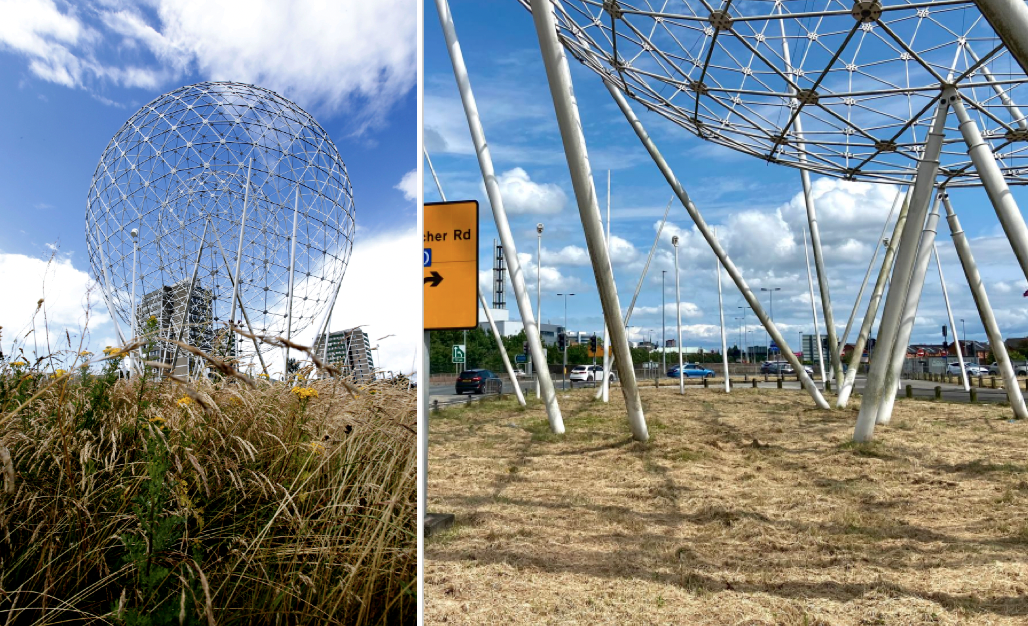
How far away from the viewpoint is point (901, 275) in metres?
11.1

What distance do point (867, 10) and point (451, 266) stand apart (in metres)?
10.3

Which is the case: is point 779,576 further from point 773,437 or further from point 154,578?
point 773,437

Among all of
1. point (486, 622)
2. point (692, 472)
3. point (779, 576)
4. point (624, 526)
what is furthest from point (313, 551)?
point (692, 472)

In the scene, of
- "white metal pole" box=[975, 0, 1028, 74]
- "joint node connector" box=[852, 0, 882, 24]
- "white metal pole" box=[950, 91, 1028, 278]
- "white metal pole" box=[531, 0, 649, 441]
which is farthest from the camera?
"joint node connector" box=[852, 0, 882, 24]

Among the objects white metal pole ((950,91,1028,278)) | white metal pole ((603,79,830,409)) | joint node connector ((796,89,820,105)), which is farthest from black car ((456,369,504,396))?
white metal pole ((950,91,1028,278))

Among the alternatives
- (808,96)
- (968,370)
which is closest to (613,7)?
(808,96)

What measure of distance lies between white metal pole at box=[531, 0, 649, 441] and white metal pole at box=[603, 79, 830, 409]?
18.2 feet

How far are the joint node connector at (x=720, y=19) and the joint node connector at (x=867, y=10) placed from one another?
1.86 metres

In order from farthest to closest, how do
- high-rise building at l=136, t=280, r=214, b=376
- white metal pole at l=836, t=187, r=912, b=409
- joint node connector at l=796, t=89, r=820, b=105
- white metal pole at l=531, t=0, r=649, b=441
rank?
white metal pole at l=836, t=187, r=912, b=409 → joint node connector at l=796, t=89, r=820, b=105 → white metal pole at l=531, t=0, r=649, b=441 → high-rise building at l=136, t=280, r=214, b=376

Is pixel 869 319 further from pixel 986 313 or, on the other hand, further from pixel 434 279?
pixel 434 279

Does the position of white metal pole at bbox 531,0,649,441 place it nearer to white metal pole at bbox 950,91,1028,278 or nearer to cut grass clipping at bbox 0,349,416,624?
white metal pole at bbox 950,91,1028,278

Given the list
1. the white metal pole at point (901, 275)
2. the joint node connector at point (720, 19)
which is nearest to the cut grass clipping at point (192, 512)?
the joint node connector at point (720, 19)

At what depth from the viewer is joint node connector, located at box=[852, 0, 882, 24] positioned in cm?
1067

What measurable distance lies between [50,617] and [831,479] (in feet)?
28.4
